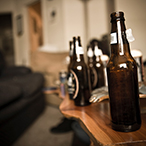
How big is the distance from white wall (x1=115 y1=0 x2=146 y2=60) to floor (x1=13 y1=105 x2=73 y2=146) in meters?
1.86

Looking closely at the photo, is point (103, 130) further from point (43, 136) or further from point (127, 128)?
point (43, 136)

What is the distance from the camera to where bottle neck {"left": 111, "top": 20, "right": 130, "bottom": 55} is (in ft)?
1.20

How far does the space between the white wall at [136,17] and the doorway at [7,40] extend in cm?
382

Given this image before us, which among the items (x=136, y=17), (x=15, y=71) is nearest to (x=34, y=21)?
(x=15, y=71)

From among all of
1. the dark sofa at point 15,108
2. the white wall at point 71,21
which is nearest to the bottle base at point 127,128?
the dark sofa at point 15,108

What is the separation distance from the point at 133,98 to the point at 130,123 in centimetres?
7

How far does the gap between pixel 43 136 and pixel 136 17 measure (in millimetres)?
2337

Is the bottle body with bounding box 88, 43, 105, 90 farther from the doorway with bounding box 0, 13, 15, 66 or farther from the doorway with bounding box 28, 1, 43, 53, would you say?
the doorway with bounding box 0, 13, 15, 66

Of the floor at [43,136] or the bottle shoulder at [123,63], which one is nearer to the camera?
the bottle shoulder at [123,63]

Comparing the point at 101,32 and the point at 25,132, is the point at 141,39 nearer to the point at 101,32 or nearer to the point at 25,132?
the point at 101,32

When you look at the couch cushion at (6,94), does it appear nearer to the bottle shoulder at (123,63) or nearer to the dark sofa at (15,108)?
the dark sofa at (15,108)

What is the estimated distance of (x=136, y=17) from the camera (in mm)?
2311

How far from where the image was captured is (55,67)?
2119 millimetres

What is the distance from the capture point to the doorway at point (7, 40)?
15.4ft
